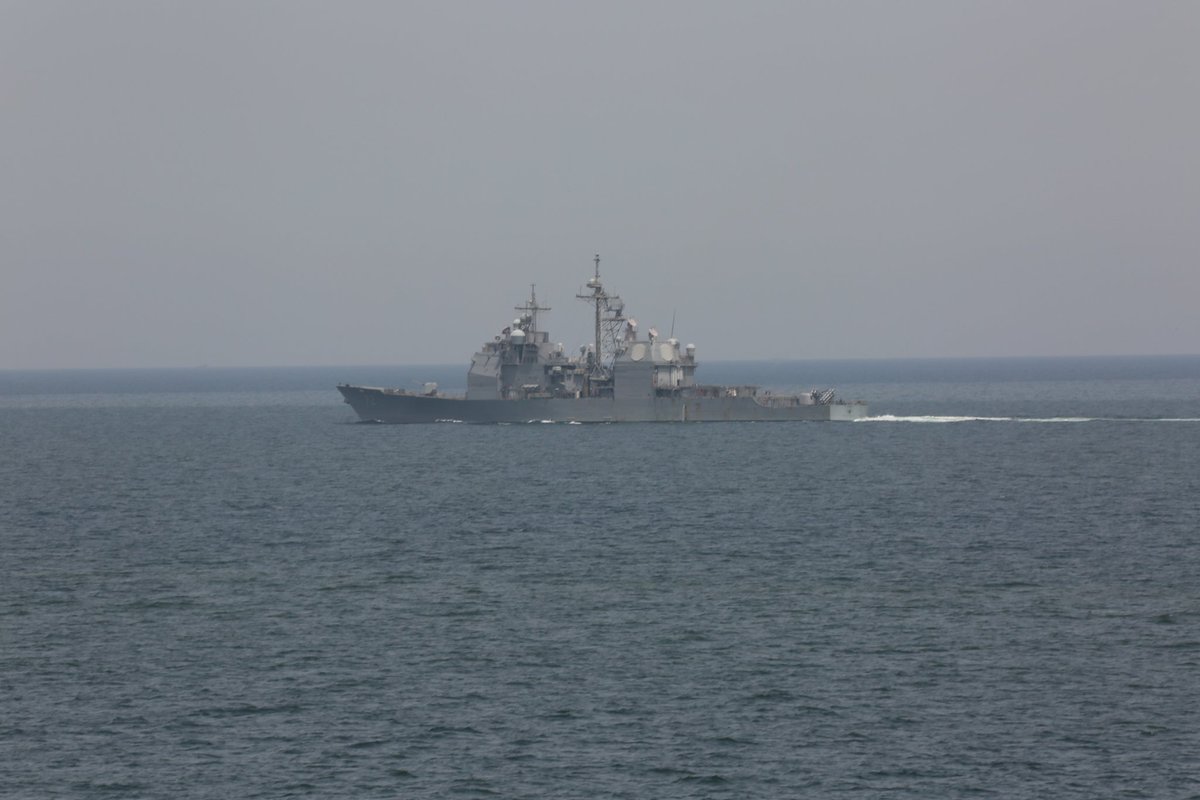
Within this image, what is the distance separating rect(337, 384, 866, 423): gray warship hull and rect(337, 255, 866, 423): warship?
3.4 inches

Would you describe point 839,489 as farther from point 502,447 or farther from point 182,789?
point 182,789

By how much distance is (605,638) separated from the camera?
37.2 m

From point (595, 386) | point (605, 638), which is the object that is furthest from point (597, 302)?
point (605, 638)

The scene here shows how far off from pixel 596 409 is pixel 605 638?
267 ft

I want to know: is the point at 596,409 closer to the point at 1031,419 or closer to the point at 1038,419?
the point at 1038,419

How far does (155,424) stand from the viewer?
152750 millimetres

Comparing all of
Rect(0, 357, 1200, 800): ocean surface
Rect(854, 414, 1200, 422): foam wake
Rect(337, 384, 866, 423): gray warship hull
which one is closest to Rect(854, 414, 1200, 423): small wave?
Rect(854, 414, 1200, 422): foam wake

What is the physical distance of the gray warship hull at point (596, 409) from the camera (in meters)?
118

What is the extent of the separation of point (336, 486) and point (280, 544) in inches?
918

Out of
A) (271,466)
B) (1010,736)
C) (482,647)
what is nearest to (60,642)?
(482,647)

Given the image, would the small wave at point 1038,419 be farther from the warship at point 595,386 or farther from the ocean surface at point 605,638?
the ocean surface at point 605,638

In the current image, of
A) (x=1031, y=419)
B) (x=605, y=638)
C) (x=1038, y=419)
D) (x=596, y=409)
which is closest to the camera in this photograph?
(x=605, y=638)

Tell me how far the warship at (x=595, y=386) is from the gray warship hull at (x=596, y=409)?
9 centimetres

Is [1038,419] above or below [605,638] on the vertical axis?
above
